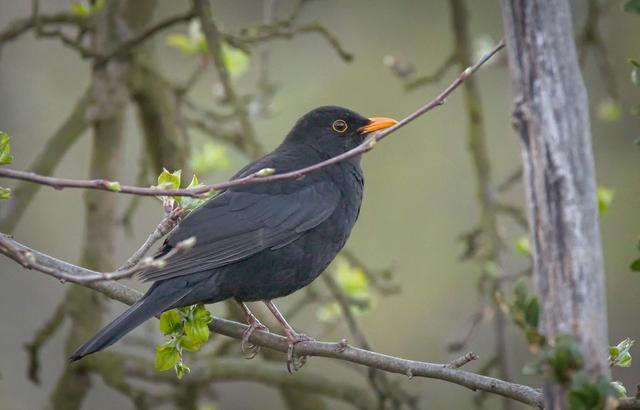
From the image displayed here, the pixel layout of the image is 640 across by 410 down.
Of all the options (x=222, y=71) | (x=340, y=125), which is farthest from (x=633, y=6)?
(x=340, y=125)

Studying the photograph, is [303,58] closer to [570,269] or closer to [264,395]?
[264,395]

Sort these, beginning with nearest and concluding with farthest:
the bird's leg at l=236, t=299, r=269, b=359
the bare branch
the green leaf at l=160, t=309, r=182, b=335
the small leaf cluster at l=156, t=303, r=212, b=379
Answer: the small leaf cluster at l=156, t=303, r=212, b=379 → the green leaf at l=160, t=309, r=182, b=335 → the bird's leg at l=236, t=299, r=269, b=359 → the bare branch

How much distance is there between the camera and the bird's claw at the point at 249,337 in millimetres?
4195

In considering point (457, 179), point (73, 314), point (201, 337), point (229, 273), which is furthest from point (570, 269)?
point (457, 179)

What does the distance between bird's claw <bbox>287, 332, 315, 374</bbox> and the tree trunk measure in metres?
1.76

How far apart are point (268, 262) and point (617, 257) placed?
5078mm

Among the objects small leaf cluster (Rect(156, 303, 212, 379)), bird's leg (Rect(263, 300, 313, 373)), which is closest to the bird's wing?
small leaf cluster (Rect(156, 303, 212, 379))

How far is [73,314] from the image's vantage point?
5.45 meters

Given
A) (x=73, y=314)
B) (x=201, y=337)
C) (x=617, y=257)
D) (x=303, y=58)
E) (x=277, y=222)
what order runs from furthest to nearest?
(x=303, y=58) < (x=617, y=257) < (x=73, y=314) < (x=277, y=222) < (x=201, y=337)

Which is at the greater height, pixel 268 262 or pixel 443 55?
pixel 443 55

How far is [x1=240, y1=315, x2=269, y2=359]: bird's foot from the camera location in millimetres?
4199

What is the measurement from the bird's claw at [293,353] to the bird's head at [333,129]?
4.20 feet

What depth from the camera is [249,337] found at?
13.9ft

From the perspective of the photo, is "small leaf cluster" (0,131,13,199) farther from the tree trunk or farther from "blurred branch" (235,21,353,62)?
"blurred branch" (235,21,353,62)
